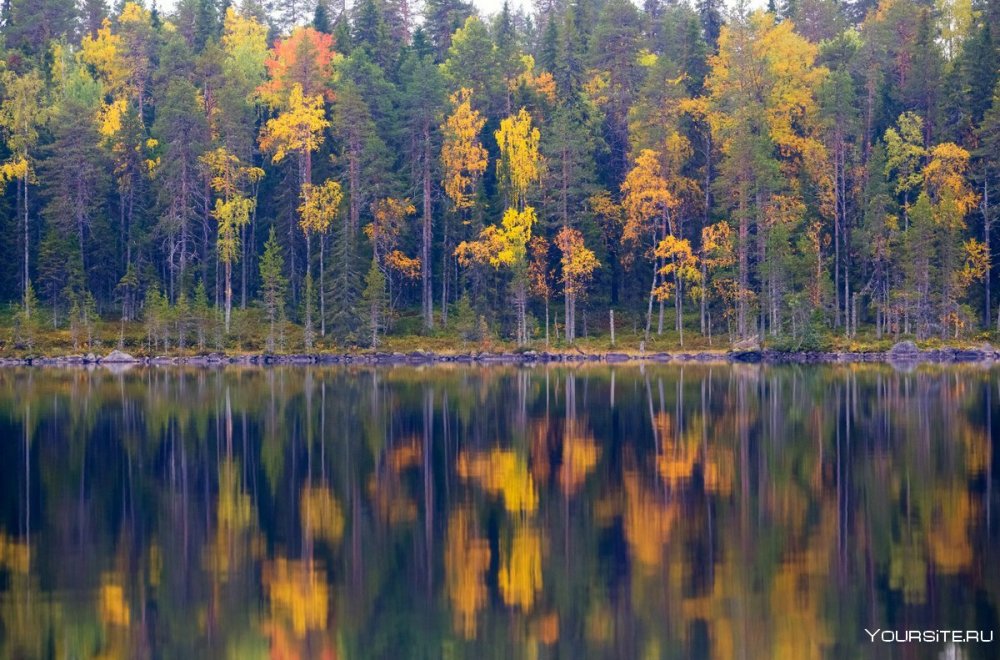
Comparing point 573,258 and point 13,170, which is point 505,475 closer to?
point 573,258

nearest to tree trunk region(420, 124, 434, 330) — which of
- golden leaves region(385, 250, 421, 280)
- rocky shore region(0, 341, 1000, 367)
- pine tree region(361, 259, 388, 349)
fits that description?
golden leaves region(385, 250, 421, 280)

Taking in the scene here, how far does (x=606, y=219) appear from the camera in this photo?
86.8 metres

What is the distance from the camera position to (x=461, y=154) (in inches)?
3349

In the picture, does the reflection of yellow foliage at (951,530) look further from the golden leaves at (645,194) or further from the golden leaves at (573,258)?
the golden leaves at (645,194)

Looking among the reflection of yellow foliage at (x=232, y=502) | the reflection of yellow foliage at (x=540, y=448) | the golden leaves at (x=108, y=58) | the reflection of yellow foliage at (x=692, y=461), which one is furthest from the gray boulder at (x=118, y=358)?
the reflection of yellow foliage at (x=232, y=502)

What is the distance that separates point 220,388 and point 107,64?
53203 millimetres

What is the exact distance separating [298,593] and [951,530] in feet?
34.9

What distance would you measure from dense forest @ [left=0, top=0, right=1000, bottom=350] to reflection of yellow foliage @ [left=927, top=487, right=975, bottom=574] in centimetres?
5283

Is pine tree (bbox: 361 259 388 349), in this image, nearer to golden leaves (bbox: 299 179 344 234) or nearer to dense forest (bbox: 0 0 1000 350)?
dense forest (bbox: 0 0 1000 350)

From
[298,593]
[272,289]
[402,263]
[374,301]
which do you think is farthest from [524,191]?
[298,593]

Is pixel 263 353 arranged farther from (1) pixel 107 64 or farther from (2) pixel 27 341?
(1) pixel 107 64

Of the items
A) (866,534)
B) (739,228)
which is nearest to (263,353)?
(739,228)

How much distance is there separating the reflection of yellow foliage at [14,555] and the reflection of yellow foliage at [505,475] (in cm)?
847

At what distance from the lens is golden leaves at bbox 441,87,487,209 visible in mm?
84688
